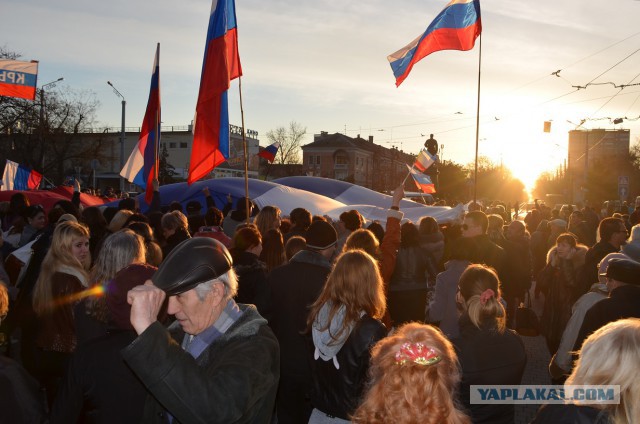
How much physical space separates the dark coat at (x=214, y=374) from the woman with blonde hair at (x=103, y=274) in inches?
47.8

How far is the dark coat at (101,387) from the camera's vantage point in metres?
2.69

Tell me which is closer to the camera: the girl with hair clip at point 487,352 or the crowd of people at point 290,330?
the crowd of people at point 290,330

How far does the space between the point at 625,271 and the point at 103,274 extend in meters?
3.62

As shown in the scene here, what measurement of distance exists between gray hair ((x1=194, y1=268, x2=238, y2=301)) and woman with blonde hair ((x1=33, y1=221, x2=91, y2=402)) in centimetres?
223

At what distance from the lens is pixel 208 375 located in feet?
7.11

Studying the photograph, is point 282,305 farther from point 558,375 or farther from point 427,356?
point 427,356

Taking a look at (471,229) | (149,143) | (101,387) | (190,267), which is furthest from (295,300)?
(149,143)

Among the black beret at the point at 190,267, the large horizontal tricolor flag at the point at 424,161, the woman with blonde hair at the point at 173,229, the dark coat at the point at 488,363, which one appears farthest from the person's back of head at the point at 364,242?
the large horizontal tricolor flag at the point at 424,161

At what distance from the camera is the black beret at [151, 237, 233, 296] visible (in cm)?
222

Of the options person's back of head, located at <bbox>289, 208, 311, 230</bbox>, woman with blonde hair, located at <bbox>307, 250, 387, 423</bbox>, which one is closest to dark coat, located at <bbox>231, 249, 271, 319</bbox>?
woman with blonde hair, located at <bbox>307, 250, 387, 423</bbox>

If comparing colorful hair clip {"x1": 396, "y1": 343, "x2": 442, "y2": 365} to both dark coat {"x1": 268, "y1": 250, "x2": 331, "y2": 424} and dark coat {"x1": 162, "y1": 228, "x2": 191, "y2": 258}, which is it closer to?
dark coat {"x1": 268, "y1": 250, "x2": 331, "y2": 424}

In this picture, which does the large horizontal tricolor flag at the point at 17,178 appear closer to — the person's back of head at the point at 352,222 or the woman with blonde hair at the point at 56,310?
the person's back of head at the point at 352,222

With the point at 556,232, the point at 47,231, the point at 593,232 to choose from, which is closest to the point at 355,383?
the point at 47,231

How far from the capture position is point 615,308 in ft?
13.8
